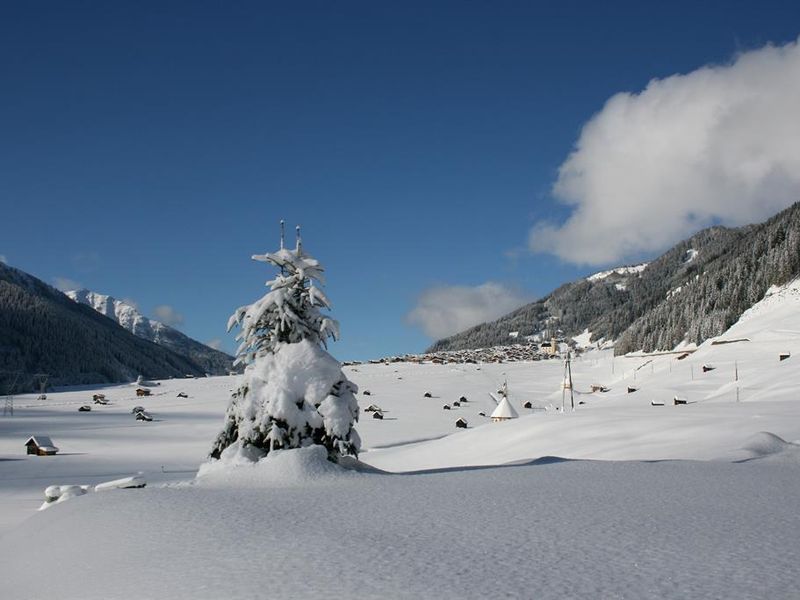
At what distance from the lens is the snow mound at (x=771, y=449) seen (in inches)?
625

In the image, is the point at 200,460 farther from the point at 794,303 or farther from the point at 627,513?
the point at 794,303

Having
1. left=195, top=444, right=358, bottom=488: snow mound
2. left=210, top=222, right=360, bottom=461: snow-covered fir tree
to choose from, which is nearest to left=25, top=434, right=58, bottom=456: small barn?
left=210, top=222, right=360, bottom=461: snow-covered fir tree

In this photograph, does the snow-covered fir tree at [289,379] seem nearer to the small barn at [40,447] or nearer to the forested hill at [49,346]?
the small barn at [40,447]

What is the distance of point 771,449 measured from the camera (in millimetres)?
17719

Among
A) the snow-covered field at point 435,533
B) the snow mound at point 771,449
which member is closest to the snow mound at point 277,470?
the snow-covered field at point 435,533

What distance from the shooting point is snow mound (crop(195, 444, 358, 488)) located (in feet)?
42.5

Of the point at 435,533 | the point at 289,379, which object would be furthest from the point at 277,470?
the point at 435,533

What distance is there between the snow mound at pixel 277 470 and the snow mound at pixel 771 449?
10524 millimetres

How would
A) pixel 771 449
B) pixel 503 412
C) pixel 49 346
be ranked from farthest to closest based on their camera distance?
1. pixel 49 346
2. pixel 503 412
3. pixel 771 449

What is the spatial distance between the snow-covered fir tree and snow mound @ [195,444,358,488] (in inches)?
20.4

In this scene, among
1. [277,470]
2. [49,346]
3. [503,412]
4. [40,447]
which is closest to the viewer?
[277,470]

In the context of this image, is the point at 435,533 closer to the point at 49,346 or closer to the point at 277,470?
the point at 277,470

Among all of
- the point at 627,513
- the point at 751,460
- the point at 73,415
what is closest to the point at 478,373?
the point at 73,415

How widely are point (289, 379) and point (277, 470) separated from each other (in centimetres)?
228
